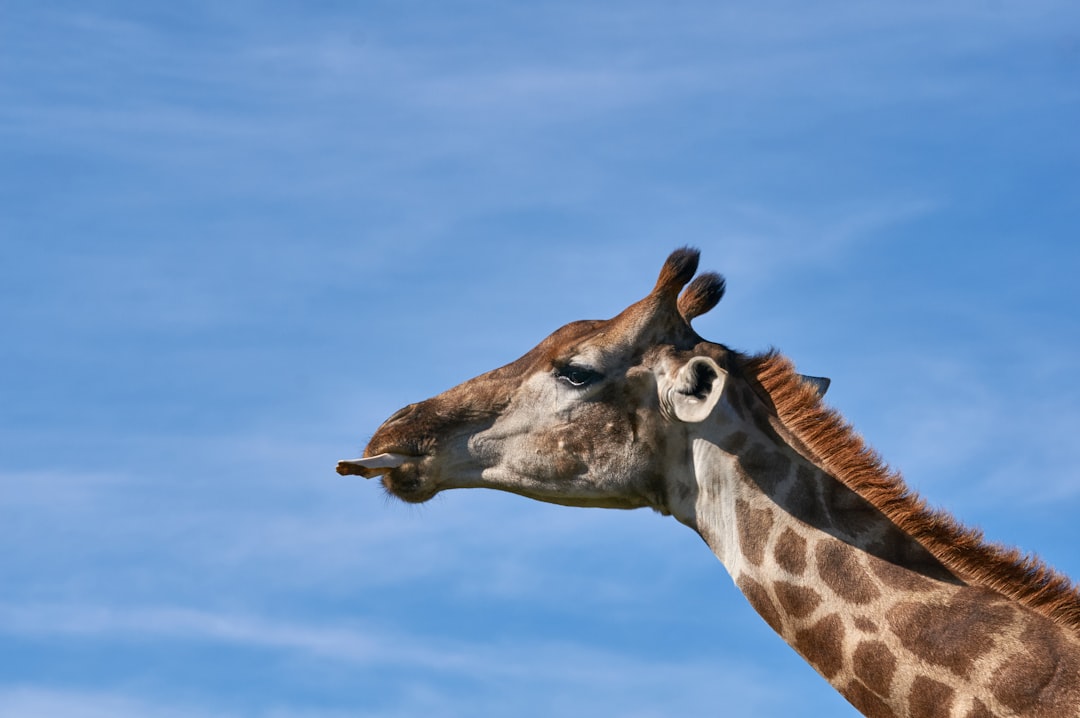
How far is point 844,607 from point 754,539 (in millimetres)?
867

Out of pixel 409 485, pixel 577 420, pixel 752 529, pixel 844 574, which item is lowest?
pixel 844 574

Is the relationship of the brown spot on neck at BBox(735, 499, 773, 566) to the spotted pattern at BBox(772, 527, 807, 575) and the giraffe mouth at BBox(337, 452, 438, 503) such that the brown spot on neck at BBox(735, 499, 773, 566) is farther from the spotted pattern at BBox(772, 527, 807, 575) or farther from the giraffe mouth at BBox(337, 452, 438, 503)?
the giraffe mouth at BBox(337, 452, 438, 503)

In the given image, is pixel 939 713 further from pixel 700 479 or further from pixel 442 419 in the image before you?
pixel 442 419

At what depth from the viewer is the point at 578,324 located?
468 inches

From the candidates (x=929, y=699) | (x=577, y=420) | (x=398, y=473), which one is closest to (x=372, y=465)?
(x=398, y=473)

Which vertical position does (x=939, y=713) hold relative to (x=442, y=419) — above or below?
below

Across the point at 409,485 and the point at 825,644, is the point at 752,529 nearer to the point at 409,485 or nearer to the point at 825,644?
the point at 825,644

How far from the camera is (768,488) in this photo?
34.4 feet

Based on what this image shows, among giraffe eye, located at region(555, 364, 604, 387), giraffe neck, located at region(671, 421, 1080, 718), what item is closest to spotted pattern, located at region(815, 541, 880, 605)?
giraffe neck, located at region(671, 421, 1080, 718)

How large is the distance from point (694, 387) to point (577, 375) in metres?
1.06

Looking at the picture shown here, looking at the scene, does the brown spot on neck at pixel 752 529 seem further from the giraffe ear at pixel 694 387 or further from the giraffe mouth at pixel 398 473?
the giraffe mouth at pixel 398 473

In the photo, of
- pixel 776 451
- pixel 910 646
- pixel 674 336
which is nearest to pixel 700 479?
pixel 776 451

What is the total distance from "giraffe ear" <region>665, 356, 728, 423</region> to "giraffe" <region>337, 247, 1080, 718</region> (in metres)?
0.02

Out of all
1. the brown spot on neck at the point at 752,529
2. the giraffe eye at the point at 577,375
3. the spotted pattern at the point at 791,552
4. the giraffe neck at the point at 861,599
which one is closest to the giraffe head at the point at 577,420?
the giraffe eye at the point at 577,375
